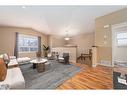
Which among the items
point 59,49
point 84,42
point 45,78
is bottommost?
point 45,78

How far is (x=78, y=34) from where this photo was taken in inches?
270

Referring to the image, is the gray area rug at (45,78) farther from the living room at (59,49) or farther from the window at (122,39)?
the window at (122,39)

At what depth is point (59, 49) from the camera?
6418 mm

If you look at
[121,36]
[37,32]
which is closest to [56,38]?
[37,32]

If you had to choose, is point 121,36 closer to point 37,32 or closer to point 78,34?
point 78,34

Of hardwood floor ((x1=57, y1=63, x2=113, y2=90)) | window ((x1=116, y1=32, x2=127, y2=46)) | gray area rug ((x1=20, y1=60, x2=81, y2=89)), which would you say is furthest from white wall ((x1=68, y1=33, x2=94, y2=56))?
hardwood floor ((x1=57, y1=63, x2=113, y2=90))

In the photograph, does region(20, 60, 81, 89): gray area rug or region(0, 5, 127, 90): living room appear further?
region(0, 5, 127, 90): living room

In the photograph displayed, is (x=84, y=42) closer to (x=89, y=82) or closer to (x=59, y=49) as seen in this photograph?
(x=59, y=49)

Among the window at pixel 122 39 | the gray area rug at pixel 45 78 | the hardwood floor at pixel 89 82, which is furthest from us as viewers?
the window at pixel 122 39

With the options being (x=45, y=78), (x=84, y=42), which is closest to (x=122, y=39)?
(x=84, y=42)

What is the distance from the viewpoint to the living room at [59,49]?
8.26ft

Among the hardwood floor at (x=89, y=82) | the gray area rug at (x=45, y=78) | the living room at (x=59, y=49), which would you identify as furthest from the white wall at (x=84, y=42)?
the hardwood floor at (x=89, y=82)

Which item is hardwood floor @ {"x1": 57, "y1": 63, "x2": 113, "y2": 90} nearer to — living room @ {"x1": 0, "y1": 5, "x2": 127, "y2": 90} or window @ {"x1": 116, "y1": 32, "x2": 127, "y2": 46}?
living room @ {"x1": 0, "y1": 5, "x2": 127, "y2": 90}

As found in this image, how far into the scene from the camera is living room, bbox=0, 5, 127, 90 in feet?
8.26
